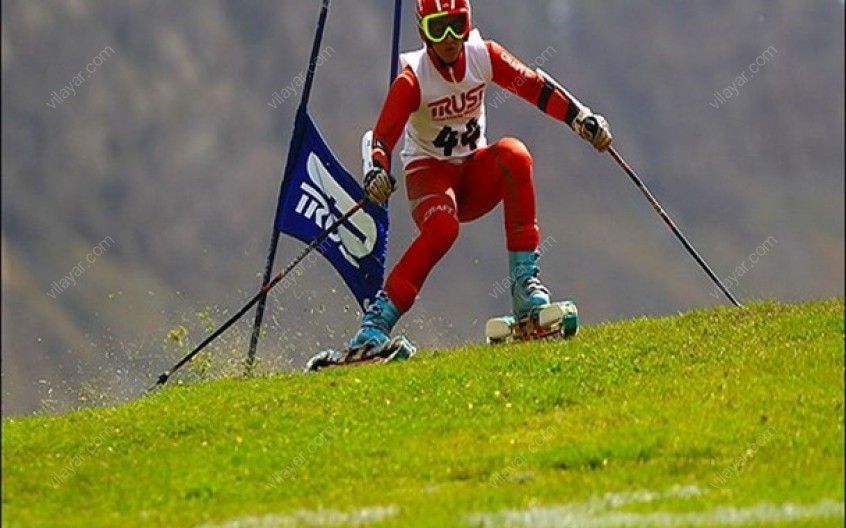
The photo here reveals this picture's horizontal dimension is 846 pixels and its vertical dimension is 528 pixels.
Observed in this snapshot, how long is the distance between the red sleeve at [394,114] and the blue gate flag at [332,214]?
5.06ft

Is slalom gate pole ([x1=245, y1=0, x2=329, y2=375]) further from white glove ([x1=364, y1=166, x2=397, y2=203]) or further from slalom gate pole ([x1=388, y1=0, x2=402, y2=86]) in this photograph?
white glove ([x1=364, y1=166, x2=397, y2=203])

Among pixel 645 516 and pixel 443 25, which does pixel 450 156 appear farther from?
pixel 645 516

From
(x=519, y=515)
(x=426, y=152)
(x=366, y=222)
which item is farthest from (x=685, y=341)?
(x=519, y=515)

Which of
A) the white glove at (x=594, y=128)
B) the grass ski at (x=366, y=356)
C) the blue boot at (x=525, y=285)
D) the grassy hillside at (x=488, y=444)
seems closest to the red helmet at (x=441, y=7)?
the white glove at (x=594, y=128)

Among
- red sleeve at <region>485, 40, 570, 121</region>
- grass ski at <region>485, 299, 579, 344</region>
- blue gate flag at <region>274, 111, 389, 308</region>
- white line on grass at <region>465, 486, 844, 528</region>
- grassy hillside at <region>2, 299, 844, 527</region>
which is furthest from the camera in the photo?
blue gate flag at <region>274, 111, 389, 308</region>

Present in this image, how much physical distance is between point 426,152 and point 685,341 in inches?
128

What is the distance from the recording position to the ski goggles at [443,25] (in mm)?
12539

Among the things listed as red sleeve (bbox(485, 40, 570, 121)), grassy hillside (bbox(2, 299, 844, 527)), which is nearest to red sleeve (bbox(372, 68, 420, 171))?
red sleeve (bbox(485, 40, 570, 121))

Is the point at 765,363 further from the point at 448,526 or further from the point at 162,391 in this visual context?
the point at 162,391

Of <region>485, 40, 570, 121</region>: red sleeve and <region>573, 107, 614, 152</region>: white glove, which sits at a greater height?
<region>485, 40, 570, 121</region>: red sleeve

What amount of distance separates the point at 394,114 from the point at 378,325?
202cm

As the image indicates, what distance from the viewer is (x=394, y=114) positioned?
12539 millimetres

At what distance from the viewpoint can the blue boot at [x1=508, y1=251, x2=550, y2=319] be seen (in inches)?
487

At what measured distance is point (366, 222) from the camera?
46.3ft
